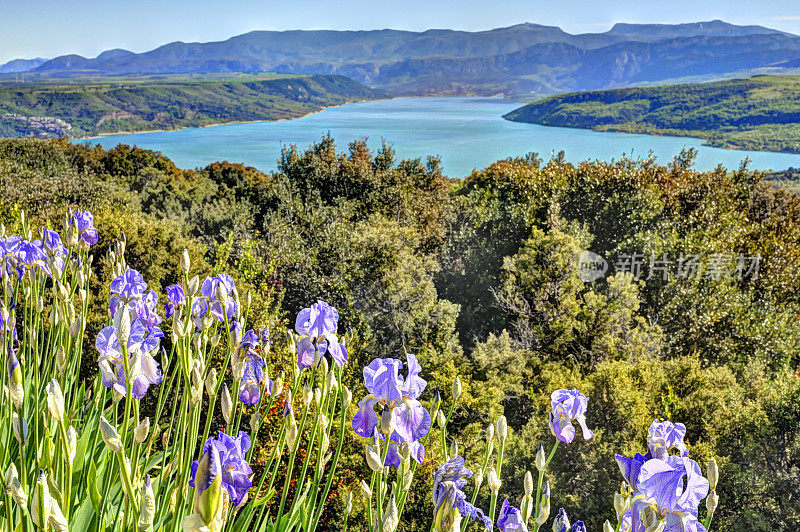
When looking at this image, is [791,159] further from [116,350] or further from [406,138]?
[116,350]

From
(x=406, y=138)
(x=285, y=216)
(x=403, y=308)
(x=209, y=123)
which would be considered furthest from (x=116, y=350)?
(x=209, y=123)

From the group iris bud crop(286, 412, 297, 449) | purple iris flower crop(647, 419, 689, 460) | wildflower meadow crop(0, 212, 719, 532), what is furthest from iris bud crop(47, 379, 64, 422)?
purple iris flower crop(647, 419, 689, 460)

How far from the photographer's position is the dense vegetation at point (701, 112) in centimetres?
9838

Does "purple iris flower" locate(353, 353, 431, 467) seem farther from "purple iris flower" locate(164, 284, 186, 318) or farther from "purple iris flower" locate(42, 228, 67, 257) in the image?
"purple iris flower" locate(42, 228, 67, 257)

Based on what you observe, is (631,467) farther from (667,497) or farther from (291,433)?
(291,433)

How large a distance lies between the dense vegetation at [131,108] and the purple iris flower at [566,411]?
106390 mm

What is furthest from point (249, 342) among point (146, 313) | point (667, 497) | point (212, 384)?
point (667, 497)

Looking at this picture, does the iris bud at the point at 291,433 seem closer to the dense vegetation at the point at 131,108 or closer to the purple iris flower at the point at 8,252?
the purple iris flower at the point at 8,252

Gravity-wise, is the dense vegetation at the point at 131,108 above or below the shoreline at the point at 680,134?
above

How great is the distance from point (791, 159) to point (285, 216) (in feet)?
284

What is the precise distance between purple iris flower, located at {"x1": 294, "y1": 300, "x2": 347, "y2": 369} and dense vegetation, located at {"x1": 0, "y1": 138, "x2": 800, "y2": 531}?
15.0 feet

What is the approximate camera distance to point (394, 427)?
155 centimetres

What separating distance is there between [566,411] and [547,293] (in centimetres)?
1015

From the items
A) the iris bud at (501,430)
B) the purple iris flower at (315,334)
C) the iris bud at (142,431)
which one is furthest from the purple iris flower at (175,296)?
the iris bud at (501,430)
